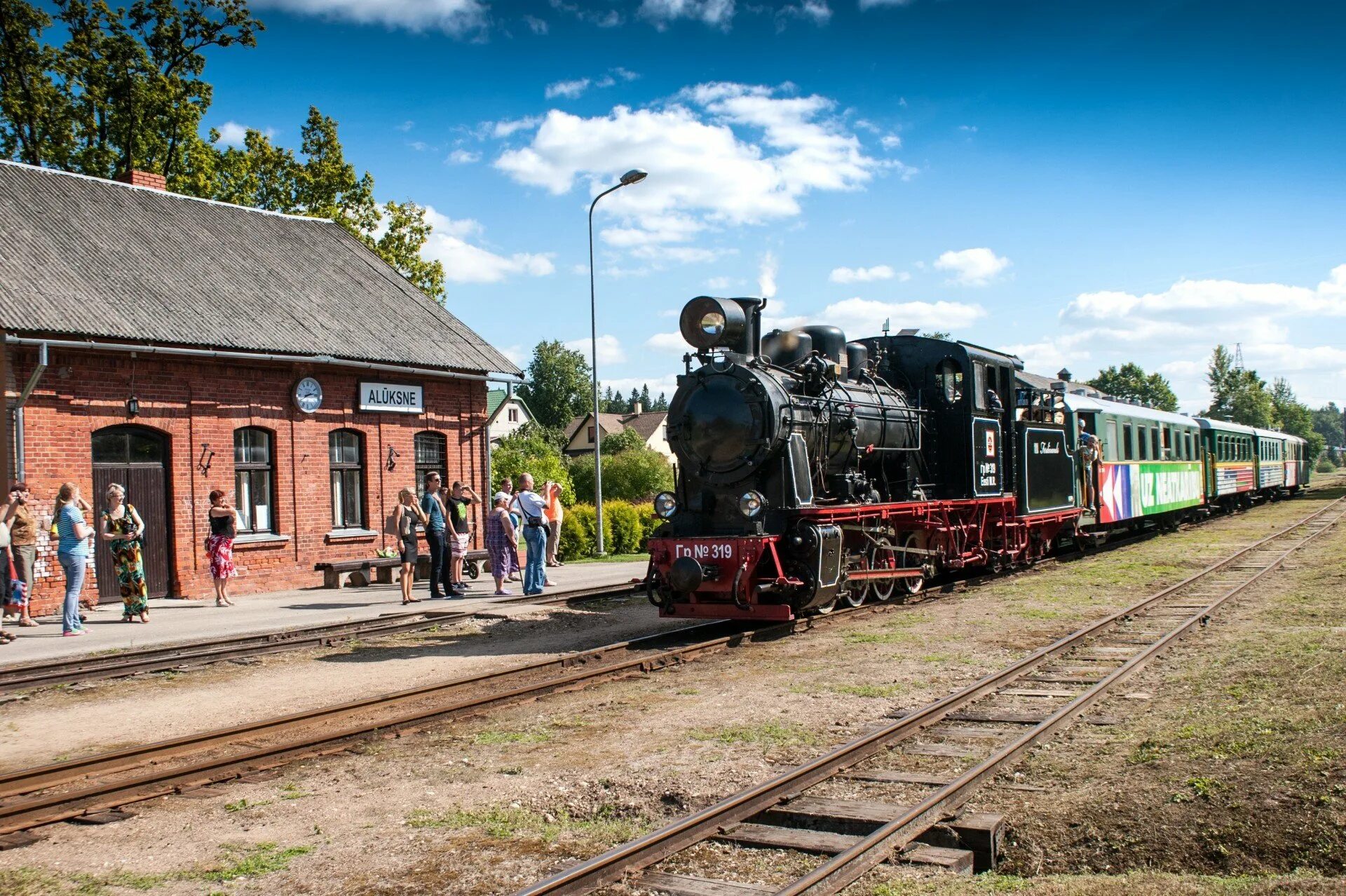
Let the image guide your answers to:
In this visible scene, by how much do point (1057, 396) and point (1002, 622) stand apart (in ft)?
25.5

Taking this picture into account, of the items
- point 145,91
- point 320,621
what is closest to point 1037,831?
point 320,621

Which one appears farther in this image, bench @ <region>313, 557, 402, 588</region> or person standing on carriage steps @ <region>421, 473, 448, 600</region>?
bench @ <region>313, 557, 402, 588</region>

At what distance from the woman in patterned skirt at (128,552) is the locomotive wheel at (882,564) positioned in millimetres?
9232

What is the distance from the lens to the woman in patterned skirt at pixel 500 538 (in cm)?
1556

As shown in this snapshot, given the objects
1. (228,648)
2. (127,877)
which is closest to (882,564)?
(228,648)

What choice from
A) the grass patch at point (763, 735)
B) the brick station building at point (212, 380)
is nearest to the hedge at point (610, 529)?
the brick station building at point (212, 380)

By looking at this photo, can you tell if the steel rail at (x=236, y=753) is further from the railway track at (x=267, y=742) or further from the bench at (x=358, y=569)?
the bench at (x=358, y=569)

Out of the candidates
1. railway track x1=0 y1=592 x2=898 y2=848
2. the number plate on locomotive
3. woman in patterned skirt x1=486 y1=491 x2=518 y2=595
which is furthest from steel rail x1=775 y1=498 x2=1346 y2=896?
woman in patterned skirt x1=486 y1=491 x2=518 y2=595

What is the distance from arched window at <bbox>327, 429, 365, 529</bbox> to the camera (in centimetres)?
1878

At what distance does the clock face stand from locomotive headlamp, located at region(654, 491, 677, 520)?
8422mm

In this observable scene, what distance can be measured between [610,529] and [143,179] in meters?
12.8

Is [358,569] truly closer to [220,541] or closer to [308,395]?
[220,541]

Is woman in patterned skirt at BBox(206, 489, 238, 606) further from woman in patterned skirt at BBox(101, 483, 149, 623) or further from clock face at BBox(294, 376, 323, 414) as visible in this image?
clock face at BBox(294, 376, 323, 414)

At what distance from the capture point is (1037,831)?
5141 millimetres
